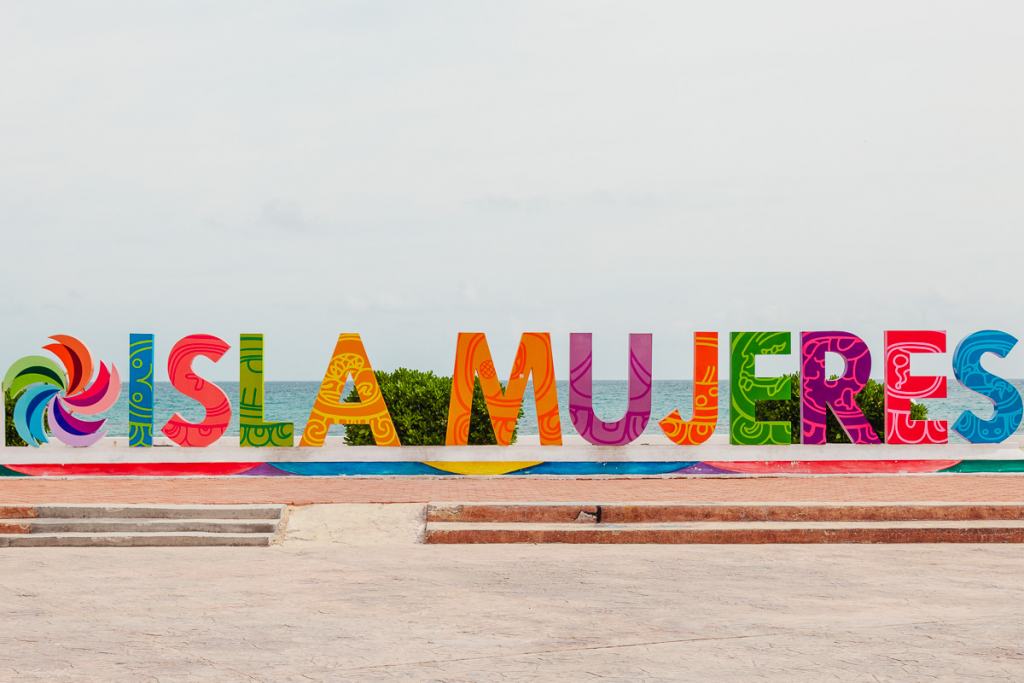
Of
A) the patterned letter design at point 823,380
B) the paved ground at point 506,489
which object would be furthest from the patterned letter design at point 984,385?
the patterned letter design at point 823,380

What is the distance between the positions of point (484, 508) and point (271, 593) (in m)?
4.52

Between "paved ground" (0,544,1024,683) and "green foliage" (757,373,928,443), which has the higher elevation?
"green foliage" (757,373,928,443)

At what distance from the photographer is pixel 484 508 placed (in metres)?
14.8

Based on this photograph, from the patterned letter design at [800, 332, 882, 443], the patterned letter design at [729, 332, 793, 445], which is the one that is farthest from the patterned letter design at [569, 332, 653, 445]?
the patterned letter design at [800, 332, 882, 443]

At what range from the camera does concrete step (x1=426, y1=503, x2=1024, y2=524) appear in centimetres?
1473

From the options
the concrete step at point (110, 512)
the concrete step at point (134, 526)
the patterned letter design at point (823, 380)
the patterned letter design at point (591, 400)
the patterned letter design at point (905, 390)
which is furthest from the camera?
the patterned letter design at point (905, 390)

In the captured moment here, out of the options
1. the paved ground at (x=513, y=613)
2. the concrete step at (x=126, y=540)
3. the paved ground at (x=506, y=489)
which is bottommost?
the paved ground at (x=513, y=613)

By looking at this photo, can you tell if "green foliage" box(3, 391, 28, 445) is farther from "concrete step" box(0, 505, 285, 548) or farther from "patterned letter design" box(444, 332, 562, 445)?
"patterned letter design" box(444, 332, 562, 445)

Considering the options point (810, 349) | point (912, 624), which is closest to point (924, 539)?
point (912, 624)

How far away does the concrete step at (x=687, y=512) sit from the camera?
14734 mm

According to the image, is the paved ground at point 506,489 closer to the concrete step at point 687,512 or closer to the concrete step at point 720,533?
the concrete step at point 687,512

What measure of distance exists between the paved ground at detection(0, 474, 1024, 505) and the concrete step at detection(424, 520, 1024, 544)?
5.09 feet

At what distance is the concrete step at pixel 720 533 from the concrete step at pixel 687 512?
0.33 meters

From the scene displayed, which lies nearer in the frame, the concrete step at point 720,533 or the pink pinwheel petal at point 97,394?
the concrete step at point 720,533
